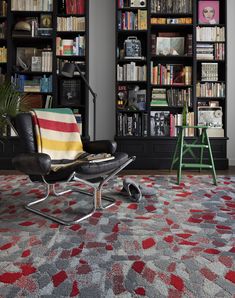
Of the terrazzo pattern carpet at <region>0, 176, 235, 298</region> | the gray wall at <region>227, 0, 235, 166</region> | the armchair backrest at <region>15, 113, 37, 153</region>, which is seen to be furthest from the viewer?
the gray wall at <region>227, 0, 235, 166</region>

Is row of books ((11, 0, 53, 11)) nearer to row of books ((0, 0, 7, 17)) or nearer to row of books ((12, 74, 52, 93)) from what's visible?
row of books ((0, 0, 7, 17))

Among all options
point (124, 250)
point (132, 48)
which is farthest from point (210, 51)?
point (124, 250)

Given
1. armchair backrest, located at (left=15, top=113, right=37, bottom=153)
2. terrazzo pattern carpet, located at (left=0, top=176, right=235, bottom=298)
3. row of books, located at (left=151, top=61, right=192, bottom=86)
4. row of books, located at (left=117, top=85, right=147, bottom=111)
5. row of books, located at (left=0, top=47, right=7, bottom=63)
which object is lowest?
terrazzo pattern carpet, located at (left=0, top=176, right=235, bottom=298)

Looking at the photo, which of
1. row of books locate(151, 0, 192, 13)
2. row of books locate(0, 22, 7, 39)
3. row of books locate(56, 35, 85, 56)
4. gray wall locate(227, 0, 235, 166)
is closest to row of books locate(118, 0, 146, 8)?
row of books locate(151, 0, 192, 13)

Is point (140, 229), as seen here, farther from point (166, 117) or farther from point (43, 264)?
point (166, 117)

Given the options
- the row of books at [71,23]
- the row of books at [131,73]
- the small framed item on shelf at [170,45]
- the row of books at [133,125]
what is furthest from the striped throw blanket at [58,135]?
the small framed item on shelf at [170,45]

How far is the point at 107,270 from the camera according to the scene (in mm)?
1322

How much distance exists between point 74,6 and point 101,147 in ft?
8.67

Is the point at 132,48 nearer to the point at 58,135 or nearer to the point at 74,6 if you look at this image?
the point at 74,6

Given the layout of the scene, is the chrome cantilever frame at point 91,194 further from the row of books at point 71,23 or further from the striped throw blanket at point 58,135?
the row of books at point 71,23

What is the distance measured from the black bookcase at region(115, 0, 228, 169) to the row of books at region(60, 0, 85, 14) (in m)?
0.51

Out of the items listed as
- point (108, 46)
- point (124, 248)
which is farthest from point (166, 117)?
point (124, 248)

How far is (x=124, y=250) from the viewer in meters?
1.53

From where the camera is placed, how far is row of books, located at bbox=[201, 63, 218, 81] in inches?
165
